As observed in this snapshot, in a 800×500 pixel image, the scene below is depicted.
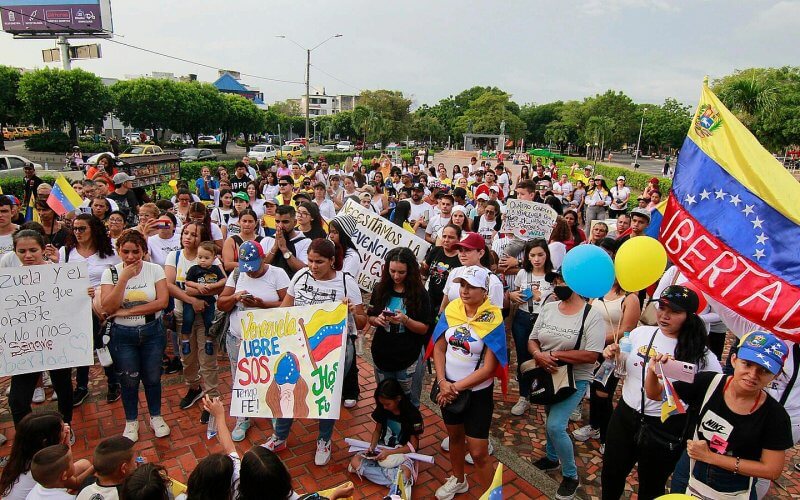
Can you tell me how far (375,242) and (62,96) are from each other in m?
38.8

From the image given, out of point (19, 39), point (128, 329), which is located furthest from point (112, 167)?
point (19, 39)

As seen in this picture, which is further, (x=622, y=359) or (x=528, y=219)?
(x=528, y=219)

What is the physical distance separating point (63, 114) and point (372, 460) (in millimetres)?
41471

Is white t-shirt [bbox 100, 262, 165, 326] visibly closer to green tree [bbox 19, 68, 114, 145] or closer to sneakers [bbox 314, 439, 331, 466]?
sneakers [bbox 314, 439, 331, 466]

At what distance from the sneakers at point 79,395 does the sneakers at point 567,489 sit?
16.5 feet

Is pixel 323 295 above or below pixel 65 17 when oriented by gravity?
below

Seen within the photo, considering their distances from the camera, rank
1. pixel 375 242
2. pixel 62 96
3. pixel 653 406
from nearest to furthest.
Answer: pixel 653 406 → pixel 375 242 → pixel 62 96

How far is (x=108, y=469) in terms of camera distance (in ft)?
8.66

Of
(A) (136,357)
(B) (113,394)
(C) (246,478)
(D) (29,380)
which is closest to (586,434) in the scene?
(C) (246,478)

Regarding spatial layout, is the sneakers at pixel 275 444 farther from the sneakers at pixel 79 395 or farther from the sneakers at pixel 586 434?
the sneakers at pixel 586 434

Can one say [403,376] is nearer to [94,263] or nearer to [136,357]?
[136,357]

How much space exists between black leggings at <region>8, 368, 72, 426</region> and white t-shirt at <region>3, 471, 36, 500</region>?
1456mm

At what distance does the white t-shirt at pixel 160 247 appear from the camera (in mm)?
5707

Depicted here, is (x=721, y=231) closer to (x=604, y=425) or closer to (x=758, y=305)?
(x=758, y=305)
